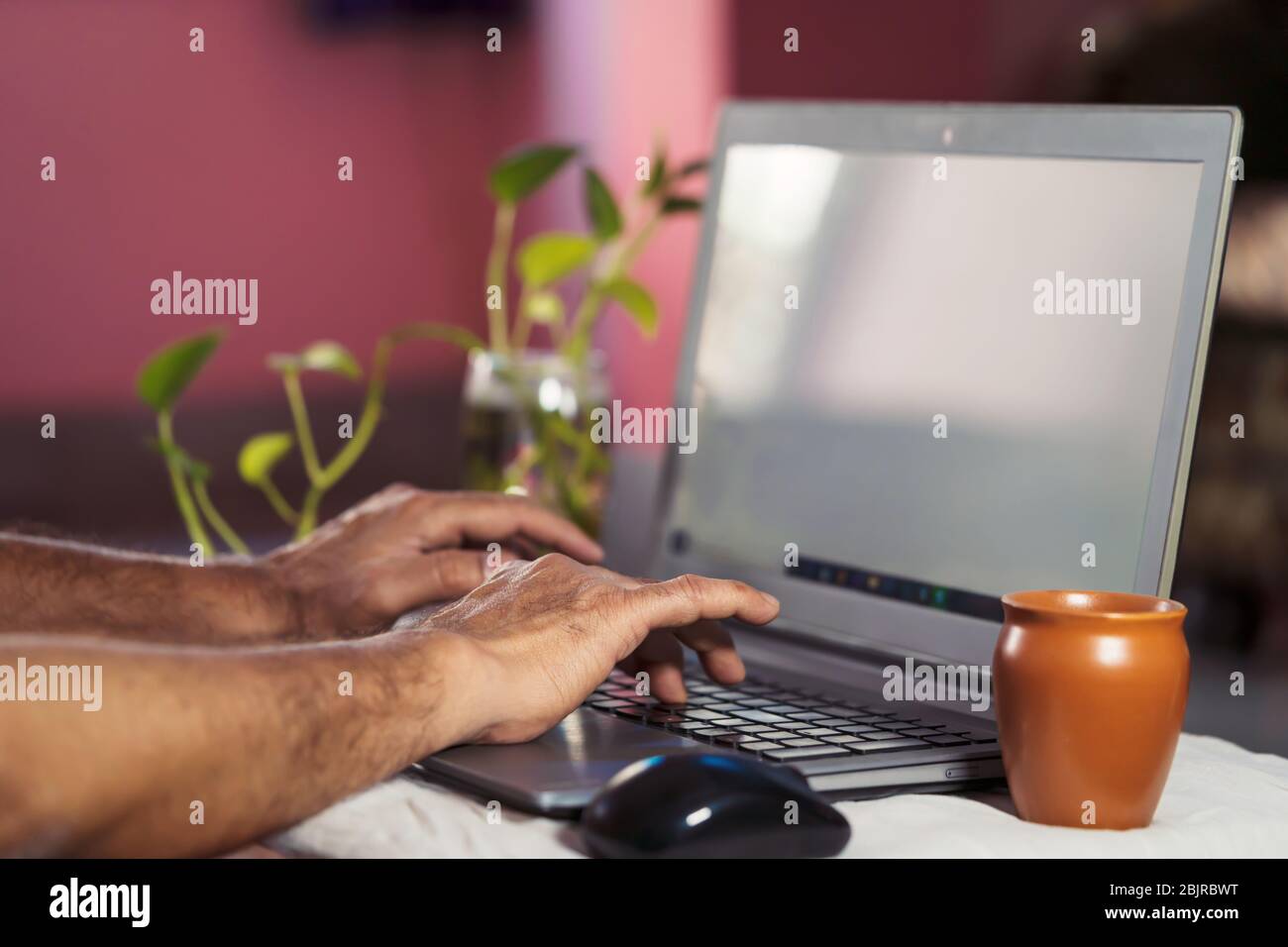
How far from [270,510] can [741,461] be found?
2.26 meters

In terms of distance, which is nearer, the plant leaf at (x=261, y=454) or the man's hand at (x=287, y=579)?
the man's hand at (x=287, y=579)

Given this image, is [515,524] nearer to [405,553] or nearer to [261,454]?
[405,553]

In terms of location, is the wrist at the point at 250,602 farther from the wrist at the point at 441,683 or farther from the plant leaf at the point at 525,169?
the plant leaf at the point at 525,169

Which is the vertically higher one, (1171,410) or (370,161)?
(370,161)

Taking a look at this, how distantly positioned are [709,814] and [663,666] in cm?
27

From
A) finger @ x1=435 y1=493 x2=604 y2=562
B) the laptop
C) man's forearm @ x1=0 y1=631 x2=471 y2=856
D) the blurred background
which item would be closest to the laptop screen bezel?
the laptop

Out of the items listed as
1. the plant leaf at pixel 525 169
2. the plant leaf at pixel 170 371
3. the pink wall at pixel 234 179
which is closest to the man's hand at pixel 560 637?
the plant leaf at pixel 170 371

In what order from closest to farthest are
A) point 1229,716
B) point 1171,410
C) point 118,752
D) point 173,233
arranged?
point 118,752 → point 1171,410 → point 1229,716 → point 173,233

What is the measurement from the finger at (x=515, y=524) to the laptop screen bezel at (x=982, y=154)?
14 centimetres

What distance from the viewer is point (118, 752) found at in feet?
1.91

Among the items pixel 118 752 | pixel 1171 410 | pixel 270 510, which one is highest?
pixel 1171 410

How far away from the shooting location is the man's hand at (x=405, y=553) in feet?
3.30
